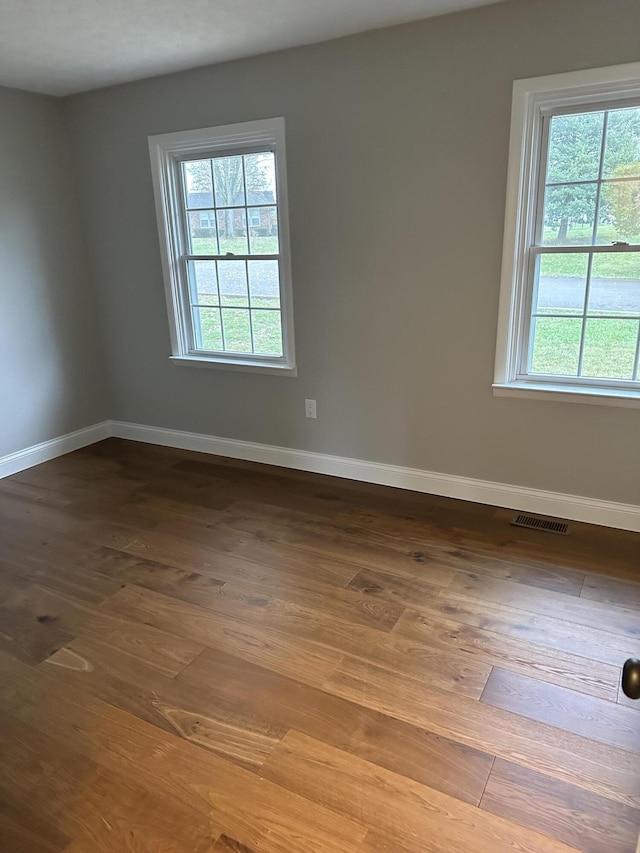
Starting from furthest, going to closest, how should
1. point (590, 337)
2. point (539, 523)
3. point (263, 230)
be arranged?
point (263, 230)
point (539, 523)
point (590, 337)

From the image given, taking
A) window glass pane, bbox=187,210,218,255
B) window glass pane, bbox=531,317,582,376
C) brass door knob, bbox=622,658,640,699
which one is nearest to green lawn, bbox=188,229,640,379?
window glass pane, bbox=531,317,582,376

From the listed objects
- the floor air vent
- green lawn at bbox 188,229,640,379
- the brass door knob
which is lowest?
the floor air vent

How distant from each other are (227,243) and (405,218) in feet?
3.96

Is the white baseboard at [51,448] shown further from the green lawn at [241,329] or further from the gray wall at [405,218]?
the gray wall at [405,218]

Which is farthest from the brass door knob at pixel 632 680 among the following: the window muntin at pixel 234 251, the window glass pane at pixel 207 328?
the window glass pane at pixel 207 328

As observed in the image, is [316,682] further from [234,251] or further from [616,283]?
[234,251]

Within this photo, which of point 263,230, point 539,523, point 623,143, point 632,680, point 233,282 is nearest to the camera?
point 632,680

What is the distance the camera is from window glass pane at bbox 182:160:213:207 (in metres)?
3.65

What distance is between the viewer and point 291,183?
10.8 feet

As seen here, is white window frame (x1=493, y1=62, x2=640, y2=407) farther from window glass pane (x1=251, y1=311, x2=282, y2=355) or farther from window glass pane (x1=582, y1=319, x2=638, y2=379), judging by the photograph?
window glass pane (x1=251, y1=311, x2=282, y2=355)

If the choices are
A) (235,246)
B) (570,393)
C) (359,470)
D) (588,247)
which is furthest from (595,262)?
(235,246)

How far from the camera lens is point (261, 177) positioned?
11.3 ft

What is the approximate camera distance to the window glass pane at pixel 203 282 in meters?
3.82

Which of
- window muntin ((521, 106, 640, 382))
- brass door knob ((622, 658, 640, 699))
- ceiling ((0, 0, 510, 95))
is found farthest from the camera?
window muntin ((521, 106, 640, 382))
